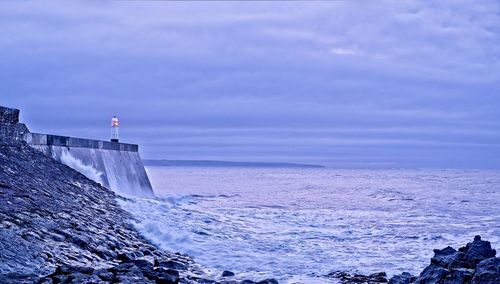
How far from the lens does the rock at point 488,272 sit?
6.79 m

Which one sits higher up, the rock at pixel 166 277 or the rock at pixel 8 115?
the rock at pixel 8 115

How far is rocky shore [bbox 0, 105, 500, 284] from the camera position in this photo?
716cm

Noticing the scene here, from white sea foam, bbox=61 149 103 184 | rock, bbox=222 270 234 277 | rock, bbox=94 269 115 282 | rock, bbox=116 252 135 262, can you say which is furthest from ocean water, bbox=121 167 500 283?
rock, bbox=94 269 115 282

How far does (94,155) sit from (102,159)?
655mm

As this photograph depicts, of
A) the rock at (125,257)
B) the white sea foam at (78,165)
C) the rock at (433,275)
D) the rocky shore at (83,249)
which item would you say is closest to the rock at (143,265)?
the rocky shore at (83,249)

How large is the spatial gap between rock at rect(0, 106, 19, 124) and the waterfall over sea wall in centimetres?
56

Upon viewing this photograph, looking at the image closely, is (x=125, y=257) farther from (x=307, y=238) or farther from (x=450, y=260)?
(x=307, y=238)

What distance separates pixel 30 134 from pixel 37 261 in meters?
9.78

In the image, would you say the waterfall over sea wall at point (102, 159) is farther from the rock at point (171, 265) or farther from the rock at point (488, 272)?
the rock at point (488, 272)

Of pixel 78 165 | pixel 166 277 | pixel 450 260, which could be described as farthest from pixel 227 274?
pixel 78 165

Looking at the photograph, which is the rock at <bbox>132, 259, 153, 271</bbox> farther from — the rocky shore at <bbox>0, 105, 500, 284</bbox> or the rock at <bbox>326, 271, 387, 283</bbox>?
the rock at <bbox>326, 271, 387, 283</bbox>

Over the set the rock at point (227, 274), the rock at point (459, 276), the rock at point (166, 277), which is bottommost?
the rock at point (227, 274)

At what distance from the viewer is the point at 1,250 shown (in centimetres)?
752

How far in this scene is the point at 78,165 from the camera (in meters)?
18.5
